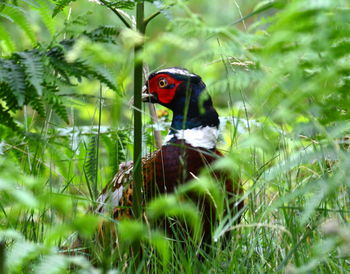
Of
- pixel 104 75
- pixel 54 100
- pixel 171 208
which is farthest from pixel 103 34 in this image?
pixel 171 208

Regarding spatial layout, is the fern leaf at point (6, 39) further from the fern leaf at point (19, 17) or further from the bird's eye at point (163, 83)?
the bird's eye at point (163, 83)

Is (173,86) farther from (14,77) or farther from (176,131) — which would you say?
(14,77)

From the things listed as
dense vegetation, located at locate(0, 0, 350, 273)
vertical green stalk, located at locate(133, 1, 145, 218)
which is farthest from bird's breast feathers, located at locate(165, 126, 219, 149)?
vertical green stalk, located at locate(133, 1, 145, 218)

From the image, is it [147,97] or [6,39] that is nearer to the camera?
[6,39]

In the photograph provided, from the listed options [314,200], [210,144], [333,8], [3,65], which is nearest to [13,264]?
[314,200]

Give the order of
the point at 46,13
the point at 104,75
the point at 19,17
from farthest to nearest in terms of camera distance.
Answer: the point at 46,13, the point at 19,17, the point at 104,75

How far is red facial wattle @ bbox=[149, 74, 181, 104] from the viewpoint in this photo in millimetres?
3320

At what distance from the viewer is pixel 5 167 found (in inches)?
86.7

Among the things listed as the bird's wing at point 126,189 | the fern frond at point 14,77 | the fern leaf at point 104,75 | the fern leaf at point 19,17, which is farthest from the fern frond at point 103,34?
the bird's wing at point 126,189

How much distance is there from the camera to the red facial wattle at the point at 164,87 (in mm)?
3320

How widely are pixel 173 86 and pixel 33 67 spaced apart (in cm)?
142

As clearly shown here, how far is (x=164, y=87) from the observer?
10.9 feet

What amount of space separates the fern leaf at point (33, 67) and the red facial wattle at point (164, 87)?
1308 mm

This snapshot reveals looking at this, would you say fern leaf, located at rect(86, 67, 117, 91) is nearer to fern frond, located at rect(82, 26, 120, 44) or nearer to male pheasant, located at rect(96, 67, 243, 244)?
fern frond, located at rect(82, 26, 120, 44)
